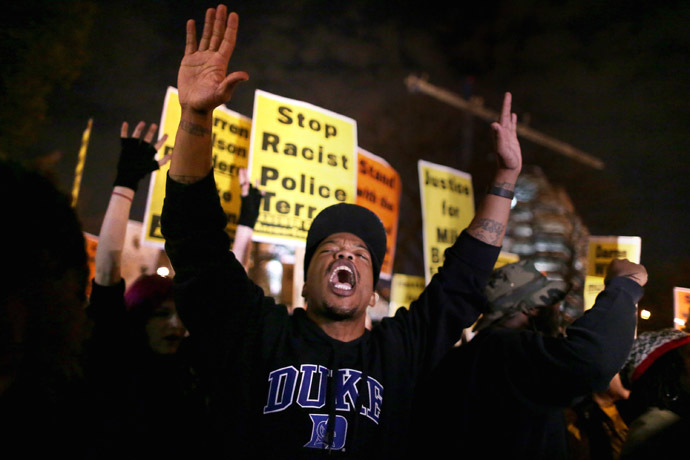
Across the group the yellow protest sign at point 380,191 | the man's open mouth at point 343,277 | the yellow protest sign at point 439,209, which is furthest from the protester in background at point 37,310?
the yellow protest sign at point 439,209

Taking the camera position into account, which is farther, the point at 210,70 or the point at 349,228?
the point at 349,228

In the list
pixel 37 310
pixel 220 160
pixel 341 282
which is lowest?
pixel 37 310

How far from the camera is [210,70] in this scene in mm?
1394

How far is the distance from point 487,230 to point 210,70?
3.88 feet

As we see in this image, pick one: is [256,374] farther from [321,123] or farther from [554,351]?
[321,123]

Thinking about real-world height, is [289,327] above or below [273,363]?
above

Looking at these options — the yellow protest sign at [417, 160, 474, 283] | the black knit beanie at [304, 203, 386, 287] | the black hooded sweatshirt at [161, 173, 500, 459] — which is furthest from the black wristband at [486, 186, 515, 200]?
the yellow protest sign at [417, 160, 474, 283]

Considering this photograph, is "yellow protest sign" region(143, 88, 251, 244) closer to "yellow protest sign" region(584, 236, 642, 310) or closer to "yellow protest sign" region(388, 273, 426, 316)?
"yellow protest sign" region(388, 273, 426, 316)

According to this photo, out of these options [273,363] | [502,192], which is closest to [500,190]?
[502,192]

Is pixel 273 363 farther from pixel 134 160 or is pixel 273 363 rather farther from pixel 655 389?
pixel 655 389

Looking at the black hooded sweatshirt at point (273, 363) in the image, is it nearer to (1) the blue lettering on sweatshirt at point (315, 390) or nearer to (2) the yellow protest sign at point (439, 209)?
(1) the blue lettering on sweatshirt at point (315, 390)

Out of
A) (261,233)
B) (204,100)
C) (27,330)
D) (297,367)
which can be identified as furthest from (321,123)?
(27,330)

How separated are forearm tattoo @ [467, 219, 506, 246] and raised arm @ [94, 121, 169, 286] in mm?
1435

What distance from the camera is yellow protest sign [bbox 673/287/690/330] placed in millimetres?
2775
